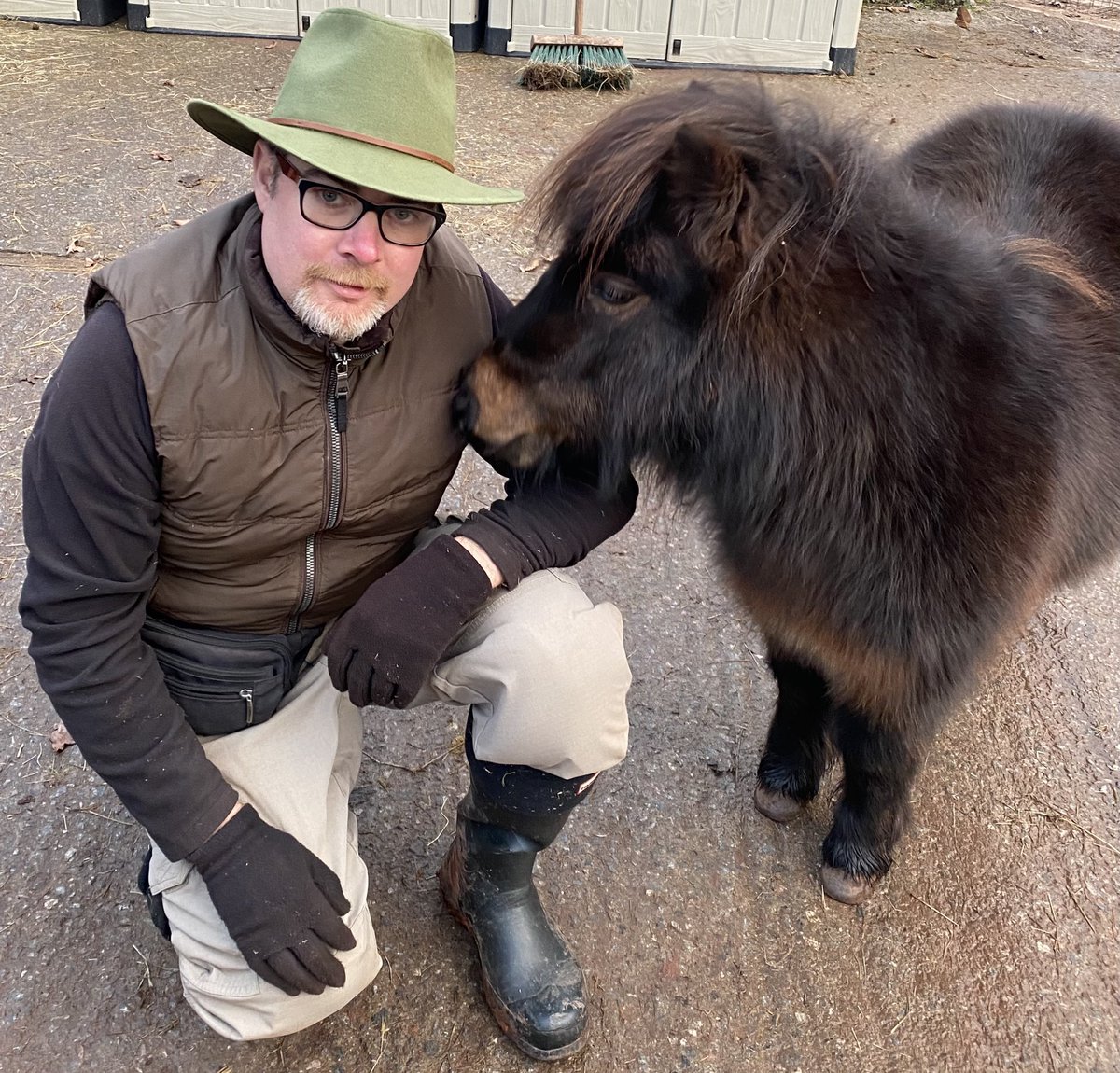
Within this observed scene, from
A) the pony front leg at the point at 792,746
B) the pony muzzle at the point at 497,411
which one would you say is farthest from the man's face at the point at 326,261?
the pony front leg at the point at 792,746

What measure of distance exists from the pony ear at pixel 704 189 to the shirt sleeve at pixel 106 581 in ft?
2.89

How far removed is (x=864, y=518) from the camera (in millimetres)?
1746

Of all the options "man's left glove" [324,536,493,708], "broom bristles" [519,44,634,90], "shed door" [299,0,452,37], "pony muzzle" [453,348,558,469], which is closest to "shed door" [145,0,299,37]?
"shed door" [299,0,452,37]

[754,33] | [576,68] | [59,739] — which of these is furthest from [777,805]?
[754,33]

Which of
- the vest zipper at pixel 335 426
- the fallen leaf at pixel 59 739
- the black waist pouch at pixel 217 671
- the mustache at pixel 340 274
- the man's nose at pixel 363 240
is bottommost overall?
the fallen leaf at pixel 59 739

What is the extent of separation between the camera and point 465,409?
177cm

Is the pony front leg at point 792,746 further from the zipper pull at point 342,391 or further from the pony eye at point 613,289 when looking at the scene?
the zipper pull at point 342,391

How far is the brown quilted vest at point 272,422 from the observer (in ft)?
5.17

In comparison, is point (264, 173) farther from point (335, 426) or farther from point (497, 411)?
point (497, 411)

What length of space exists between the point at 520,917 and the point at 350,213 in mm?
1325

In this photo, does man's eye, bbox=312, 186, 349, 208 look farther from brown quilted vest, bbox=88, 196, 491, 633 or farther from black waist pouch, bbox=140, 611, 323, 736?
black waist pouch, bbox=140, 611, 323, 736

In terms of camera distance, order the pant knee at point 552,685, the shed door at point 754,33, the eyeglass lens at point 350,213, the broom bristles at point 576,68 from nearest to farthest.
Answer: the eyeglass lens at point 350,213 → the pant knee at point 552,685 → the broom bristles at point 576,68 → the shed door at point 754,33

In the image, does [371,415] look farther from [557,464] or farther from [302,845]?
[302,845]

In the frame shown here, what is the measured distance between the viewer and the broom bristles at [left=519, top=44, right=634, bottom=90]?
6.77 m
